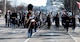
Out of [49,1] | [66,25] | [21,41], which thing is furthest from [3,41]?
[49,1]

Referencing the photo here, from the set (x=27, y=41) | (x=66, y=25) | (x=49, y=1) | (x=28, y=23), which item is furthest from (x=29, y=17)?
(x=49, y=1)

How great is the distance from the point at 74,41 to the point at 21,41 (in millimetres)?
3095

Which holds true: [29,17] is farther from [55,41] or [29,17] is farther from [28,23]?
[55,41]

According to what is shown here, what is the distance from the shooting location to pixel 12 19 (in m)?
37.9

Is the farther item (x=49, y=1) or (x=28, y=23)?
(x=49, y=1)

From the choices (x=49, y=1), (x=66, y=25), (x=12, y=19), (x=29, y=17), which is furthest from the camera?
(x=49, y=1)

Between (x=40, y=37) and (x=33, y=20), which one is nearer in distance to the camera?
(x=33, y=20)

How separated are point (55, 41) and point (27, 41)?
1638 mm

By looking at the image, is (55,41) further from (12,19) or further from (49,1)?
(49,1)

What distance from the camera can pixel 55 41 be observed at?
21797mm

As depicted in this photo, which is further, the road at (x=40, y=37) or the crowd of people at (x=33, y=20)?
the crowd of people at (x=33, y=20)

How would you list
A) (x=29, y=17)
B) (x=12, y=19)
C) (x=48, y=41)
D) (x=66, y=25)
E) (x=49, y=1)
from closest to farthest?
(x=48, y=41) → (x=29, y=17) → (x=66, y=25) → (x=12, y=19) → (x=49, y=1)

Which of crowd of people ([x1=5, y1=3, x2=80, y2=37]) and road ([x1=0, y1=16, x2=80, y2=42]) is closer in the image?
road ([x1=0, y1=16, x2=80, y2=42])

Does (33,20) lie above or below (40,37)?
above
